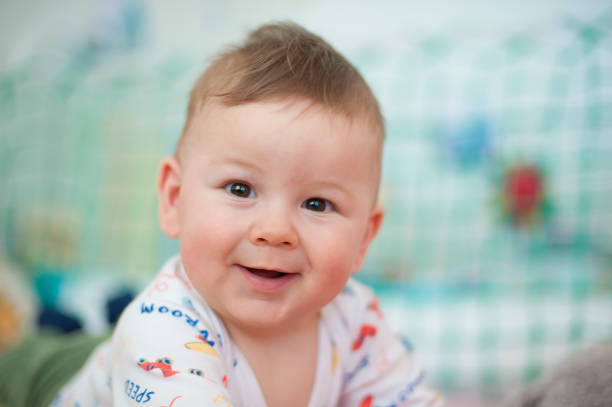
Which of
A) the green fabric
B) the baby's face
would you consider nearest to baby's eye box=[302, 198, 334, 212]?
the baby's face

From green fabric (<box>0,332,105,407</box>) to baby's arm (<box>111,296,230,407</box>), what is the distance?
0.40m

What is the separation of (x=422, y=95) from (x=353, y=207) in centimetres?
130

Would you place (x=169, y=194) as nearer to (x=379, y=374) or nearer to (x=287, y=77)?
(x=287, y=77)

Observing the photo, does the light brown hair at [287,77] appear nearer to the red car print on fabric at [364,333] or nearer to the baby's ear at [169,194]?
the baby's ear at [169,194]

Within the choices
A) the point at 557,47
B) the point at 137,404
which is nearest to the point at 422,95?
the point at 557,47

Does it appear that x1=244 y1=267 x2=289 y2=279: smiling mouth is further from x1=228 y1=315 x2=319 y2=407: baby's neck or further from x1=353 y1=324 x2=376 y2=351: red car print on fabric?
x1=353 y1=324 x2=376 y2=351: red car print on fabric

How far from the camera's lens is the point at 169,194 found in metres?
0.82

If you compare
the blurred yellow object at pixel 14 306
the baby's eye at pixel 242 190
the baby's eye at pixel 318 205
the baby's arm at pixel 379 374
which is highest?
the baby's eye at pixel 242 190

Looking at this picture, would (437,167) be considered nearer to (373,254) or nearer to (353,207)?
(373,254)

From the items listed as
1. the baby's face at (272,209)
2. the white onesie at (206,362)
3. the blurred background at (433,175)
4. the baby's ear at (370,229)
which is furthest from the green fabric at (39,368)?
the baby's ear at (370,229)

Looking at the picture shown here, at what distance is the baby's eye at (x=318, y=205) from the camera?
711 millimetres

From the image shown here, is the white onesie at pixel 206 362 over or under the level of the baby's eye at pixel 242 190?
under

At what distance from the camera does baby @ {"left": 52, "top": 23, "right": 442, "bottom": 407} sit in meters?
0.68

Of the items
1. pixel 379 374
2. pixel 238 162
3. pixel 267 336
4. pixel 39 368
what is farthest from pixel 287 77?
pixel 39 368
